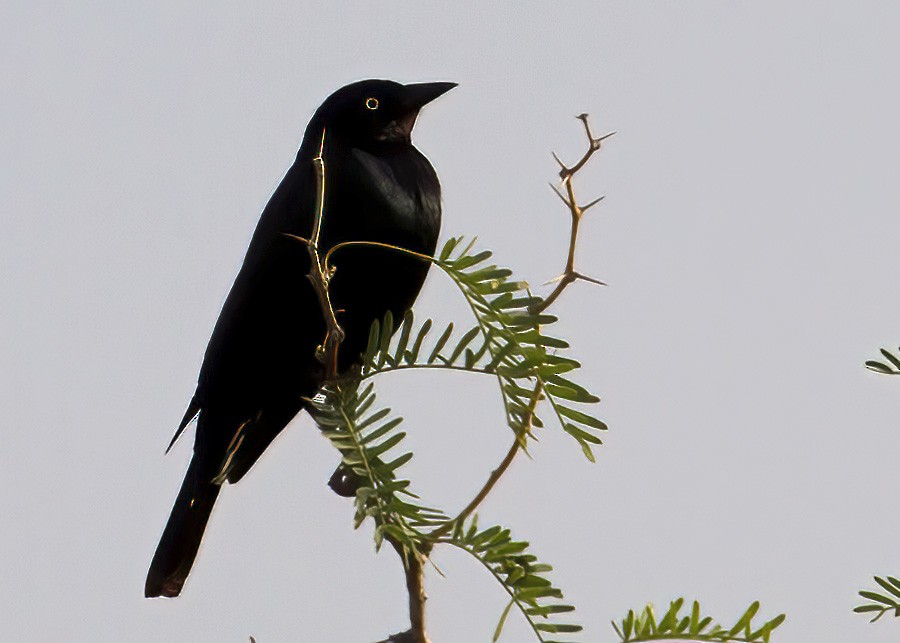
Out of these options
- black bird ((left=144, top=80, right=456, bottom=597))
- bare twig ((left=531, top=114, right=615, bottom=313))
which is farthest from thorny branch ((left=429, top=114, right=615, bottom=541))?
black bird ((left=144, top=80, right=456, bottom=597))

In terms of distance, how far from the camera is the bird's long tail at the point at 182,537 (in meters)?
4.66

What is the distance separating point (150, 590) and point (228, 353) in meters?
1.04

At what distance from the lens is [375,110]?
4625 millimetres

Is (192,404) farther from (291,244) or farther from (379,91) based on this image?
(379,91)

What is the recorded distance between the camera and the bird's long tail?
183 inches

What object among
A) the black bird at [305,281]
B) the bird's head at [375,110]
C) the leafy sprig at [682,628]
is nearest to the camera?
the leafy sprig at [682,628]

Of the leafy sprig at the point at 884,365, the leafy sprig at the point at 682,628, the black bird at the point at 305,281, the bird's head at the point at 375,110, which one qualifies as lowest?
the leafy sprig at the point at 682,628

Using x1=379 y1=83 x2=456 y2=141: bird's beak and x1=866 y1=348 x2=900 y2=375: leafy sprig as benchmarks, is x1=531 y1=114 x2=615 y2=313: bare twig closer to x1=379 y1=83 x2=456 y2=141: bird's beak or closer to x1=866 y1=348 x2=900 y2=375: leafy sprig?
x1=866 y1=348 x2=900 y2=375: leafy sprig

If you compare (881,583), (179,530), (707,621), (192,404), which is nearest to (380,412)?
(707,621)

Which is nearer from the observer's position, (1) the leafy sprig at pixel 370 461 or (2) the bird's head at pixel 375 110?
(1) the leafy sprig at pixel 370 461

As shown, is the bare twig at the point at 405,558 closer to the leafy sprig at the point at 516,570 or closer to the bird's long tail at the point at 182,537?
the leafy sprig at the point at 516,570

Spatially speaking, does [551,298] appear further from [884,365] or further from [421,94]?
[421,94]

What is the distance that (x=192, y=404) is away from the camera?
447cm

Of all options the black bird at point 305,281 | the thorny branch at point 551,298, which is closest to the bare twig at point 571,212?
the thorny branch at point 551,298
